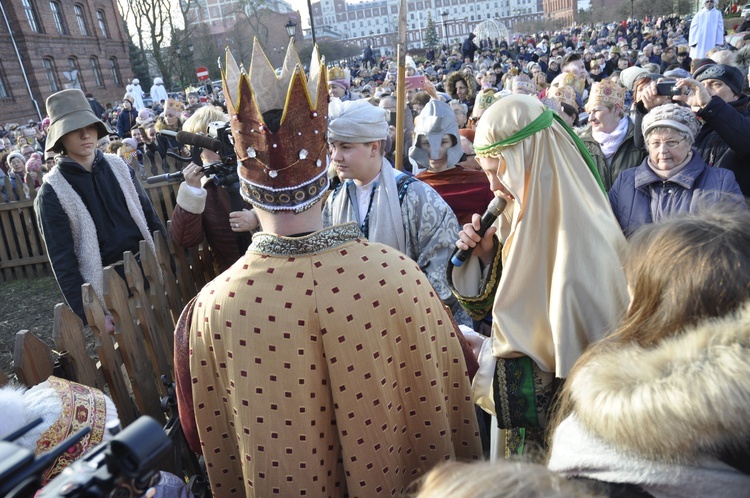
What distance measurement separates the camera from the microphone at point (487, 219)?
218cm

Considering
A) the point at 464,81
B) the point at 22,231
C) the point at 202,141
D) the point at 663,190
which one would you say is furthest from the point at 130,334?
the point at 464,81

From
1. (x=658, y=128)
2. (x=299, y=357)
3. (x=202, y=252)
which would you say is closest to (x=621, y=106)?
(x=658, y=128)

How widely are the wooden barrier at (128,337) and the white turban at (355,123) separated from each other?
1.35 m

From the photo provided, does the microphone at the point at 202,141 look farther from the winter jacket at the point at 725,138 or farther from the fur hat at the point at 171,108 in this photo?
the fur hat at the point at 171,108

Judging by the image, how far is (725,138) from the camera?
3.44 meters

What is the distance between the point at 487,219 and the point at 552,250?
18.7 inches

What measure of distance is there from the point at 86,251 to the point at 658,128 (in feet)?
11.4

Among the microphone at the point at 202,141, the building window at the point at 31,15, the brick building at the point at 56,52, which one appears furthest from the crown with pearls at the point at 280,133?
the building window at the point at 31,15

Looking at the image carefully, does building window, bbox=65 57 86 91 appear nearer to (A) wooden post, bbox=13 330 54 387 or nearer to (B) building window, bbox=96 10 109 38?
(B) building window, bbox=96 10 109 38

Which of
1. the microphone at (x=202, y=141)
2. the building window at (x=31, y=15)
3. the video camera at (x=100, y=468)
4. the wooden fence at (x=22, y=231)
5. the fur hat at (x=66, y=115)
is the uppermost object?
the building window at (x=31, y=15)

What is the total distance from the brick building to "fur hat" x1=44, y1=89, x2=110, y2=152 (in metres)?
30.1

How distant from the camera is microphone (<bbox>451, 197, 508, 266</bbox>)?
2.18 m

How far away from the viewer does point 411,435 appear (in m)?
1.80

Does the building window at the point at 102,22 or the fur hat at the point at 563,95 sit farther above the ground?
the building window at the point at 102,22
